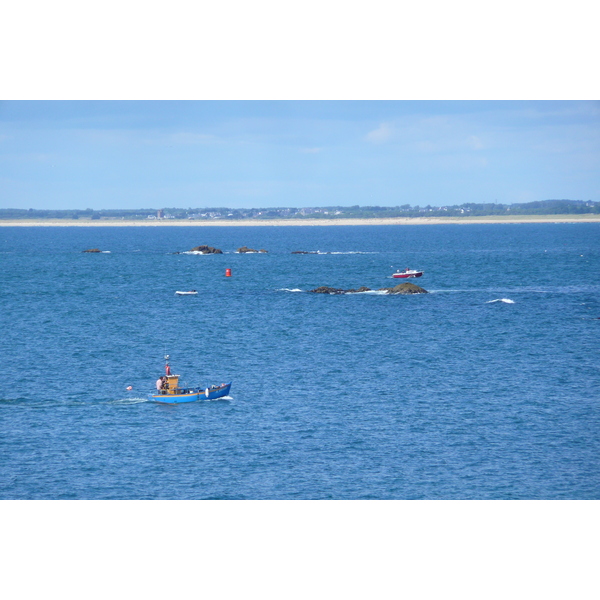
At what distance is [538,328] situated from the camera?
285ft

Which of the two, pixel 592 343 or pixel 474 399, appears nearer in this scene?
pixel 474 399

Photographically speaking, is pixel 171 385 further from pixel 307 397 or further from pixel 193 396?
pixel 307 397

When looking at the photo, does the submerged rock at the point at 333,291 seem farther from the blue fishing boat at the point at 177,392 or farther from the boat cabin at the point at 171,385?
the boat cabin at the point at 171,385

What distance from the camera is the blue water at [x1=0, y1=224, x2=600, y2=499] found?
43.3 meters

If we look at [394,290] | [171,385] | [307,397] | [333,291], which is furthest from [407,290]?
[171,385]

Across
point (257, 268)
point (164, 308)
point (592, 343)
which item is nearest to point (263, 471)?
point (592, 343)

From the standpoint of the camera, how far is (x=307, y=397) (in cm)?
5903

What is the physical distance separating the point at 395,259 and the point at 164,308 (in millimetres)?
94611

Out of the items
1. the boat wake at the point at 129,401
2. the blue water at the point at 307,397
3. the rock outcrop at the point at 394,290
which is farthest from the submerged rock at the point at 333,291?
the boat wake at the point at 129,401

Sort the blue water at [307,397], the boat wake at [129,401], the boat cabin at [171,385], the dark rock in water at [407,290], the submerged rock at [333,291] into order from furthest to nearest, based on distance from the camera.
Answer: the submerged rock at [333,291] < the dark rock in water at [407,290] < the boat cabin at [171,385] < the boat wake at [129,401] < the blue water at [307,397]

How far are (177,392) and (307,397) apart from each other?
924 cm

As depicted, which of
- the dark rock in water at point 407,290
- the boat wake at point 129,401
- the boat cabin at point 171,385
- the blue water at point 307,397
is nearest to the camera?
the blue water at point 307,397

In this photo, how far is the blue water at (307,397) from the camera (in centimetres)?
4331

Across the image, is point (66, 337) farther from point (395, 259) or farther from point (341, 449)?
point (395, 259)
